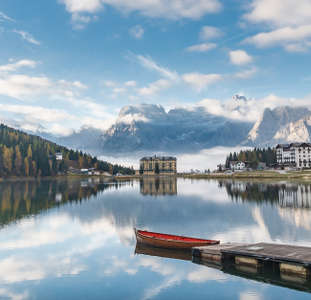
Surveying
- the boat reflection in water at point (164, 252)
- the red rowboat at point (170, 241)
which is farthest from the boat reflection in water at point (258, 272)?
the red rowboat at point (170, 241)

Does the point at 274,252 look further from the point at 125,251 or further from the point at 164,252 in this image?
the point at 125,251

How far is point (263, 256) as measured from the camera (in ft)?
107

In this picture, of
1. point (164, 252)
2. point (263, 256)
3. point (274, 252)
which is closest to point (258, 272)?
point (263, 256)

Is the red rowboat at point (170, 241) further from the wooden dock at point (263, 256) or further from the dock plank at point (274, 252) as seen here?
the dock plank at point (274, 252)

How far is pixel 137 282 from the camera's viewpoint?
104 feet

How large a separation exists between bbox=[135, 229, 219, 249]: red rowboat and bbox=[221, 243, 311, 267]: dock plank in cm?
493

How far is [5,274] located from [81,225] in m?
28.2

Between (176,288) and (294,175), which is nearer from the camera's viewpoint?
(176,288)

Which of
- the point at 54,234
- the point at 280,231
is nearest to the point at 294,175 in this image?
the point at 280,231

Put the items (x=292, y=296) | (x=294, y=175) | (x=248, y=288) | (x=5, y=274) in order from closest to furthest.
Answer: (x=292, y=296) < (x=248, y=288) < (x=5, y=274) < (x=294, y=175)

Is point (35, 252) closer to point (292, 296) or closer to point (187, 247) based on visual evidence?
point (187, 247)

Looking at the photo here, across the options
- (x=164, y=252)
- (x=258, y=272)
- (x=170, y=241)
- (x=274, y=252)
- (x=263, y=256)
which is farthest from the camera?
(x=170, y=241)

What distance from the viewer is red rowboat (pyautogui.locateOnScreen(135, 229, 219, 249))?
133ft

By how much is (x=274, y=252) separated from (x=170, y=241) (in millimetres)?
12876
